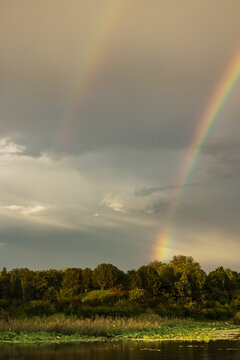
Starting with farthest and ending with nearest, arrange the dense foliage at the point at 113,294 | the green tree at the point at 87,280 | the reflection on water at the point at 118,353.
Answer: the green tree at the point at 87,280 → the dense foliage at the point at 113,294 → the reflection on water at the point at 118,353

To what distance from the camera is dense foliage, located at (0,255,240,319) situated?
7812 centimetres

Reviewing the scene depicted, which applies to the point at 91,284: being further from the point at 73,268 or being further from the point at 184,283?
the point at 184,283

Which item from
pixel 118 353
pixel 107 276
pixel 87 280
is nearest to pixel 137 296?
pixel 107 276

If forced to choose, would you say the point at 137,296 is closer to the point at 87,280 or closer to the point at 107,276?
the point at 107,276

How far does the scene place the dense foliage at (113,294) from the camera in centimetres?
7812

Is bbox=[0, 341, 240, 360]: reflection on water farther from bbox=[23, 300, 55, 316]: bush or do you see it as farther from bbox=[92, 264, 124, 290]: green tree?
bbox=[92, 264, 124, 290]: green tree

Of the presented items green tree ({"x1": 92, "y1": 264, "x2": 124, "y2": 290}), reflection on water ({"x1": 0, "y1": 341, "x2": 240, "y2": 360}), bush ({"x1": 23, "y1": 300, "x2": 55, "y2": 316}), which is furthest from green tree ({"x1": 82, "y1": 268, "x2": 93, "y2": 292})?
reflection on water ({"x1": 0, "y1": 341, "x2": 240, "y2": 360})

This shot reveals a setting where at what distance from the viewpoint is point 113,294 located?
270 ft

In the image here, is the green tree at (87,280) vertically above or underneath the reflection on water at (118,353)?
above

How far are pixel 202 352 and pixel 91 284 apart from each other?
212ft

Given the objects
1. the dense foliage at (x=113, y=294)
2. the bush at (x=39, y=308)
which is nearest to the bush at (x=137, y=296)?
the dense foliage at (x=113, y=294)

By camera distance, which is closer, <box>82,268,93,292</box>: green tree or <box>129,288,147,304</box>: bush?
<box>129,288,147,304</box>: bush

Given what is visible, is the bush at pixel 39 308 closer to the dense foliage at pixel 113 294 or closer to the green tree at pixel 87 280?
the dense foliage at pixel 113 294

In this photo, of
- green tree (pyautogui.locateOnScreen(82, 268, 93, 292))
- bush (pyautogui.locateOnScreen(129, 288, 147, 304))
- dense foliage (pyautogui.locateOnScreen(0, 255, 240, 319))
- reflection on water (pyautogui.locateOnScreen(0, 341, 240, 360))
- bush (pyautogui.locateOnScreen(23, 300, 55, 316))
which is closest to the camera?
reflection on water (pyautogui.locateOnScreen(0, 341, 240, 360))
